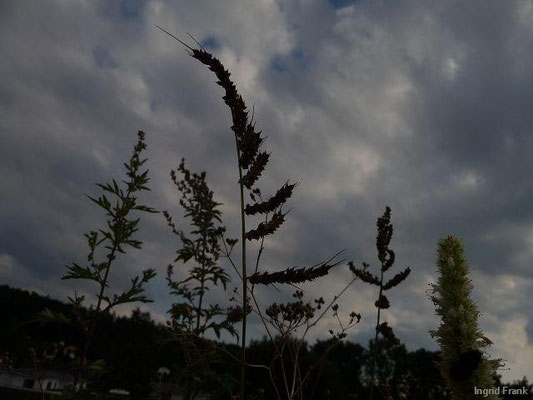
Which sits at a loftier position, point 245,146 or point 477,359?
point 245,146

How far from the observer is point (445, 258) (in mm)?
3074

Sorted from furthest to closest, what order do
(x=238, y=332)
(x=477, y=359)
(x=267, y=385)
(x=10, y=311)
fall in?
(x=10, y=311)
(x=267, y=385)
(x=238, y=332)
(x=477, y=359)

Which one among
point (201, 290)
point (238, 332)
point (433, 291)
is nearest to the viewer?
point (433, 291)

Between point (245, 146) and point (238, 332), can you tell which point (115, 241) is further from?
point (245, 146)

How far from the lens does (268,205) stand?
8.21 ft

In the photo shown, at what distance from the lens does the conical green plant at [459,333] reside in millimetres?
2426

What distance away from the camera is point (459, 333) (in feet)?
9.13

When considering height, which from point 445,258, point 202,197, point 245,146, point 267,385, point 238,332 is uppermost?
point 202,197

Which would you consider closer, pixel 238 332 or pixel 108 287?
pixel 108 287

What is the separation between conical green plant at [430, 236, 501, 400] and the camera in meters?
2.43

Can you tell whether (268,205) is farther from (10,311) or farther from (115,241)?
(10,311)

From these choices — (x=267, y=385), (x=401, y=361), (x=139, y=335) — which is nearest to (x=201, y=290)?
(x=267, y=385)

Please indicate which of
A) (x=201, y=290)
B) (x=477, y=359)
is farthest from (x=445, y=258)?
(x=201, y=290)

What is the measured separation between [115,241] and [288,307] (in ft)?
8.84
